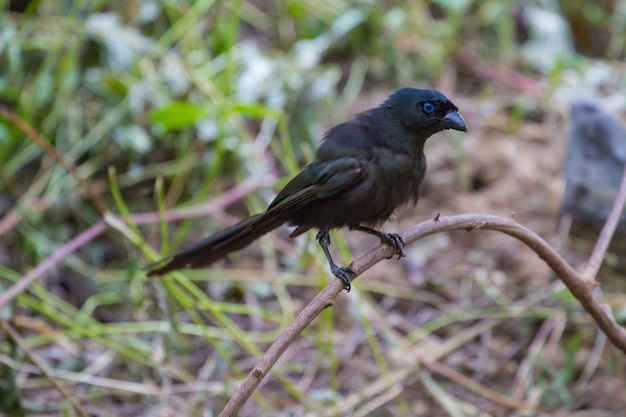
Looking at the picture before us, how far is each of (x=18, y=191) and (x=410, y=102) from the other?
8.20ft

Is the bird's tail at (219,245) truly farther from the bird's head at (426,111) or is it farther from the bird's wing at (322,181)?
the bird's head at (426,111)

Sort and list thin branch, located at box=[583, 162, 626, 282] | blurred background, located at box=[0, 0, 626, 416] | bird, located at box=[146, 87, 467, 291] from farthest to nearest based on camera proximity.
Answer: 1. blurred background, located at box=[0, 0, 626, 416]
2. bird, located at box=[146, 87, 467, 291]
3. thin branch, located at box=[583, 162, 626, 282]

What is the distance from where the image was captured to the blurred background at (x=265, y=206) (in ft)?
11.6

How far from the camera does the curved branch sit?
1.92 metres

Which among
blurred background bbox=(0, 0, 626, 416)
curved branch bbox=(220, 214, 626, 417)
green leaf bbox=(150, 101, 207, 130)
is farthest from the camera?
green leaf bbox=(150, 101, 207, 130)

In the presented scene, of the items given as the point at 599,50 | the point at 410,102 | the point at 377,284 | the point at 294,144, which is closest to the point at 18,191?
the point at 294,144

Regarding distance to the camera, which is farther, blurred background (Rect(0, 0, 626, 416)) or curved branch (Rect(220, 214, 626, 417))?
blurred background (Rect(0, 0, 626, 416))

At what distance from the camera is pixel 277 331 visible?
402cm

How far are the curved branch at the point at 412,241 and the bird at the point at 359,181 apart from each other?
258 mm

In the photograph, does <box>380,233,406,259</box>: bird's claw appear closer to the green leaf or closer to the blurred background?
the blurred background

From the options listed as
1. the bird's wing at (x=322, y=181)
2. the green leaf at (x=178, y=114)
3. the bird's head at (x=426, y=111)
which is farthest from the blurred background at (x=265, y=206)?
the bird's head at (x=426, y=111)

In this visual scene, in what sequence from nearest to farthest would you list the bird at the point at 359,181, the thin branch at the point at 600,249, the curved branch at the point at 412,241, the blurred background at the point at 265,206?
the curved branch at the point at 412,241 < the thin branch at the point at 600,249 < the bird at the point at 359,181 < the blurred background at the point at 265,206

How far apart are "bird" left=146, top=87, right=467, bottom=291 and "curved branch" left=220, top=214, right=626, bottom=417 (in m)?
0.26

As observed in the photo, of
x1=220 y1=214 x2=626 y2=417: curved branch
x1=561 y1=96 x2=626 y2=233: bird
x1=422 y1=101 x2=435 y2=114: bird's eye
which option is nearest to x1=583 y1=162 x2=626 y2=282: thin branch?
x1=220 y1=214 x2=626 y2=417: curved branch
